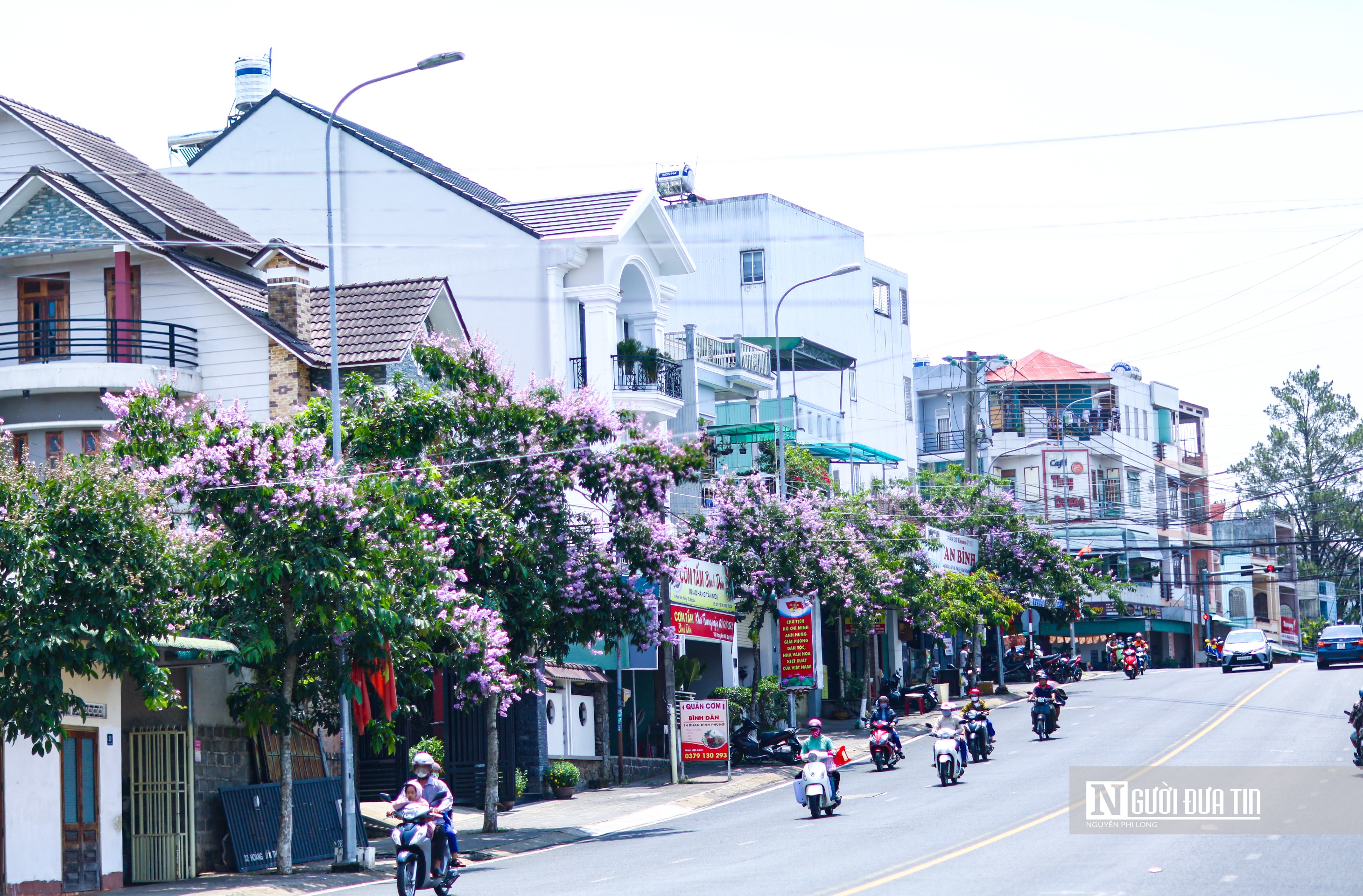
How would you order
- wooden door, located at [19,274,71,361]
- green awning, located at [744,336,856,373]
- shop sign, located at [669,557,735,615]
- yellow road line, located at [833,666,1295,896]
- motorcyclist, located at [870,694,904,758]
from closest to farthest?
yellow road line, located at [833,666,1295,896]
wooden door, located at [19,274,71,361]
motorcyclist, located at [870,694,904,758]
shop sign, located at [669,557,735,615]
green awning, located at [744,336,856,373]

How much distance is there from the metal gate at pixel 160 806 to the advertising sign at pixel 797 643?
19807mm

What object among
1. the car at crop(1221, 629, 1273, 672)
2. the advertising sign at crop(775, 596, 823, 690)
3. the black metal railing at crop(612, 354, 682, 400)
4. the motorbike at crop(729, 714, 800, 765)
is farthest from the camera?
the car at crop(1221, 629, 1273, 672)

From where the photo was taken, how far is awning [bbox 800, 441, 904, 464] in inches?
2028

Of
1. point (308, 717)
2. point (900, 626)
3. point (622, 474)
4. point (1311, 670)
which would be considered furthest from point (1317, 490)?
point (308, 717)

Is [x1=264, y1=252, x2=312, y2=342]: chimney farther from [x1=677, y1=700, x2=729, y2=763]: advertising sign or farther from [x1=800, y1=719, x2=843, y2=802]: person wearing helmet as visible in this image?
[x1=800, y1=719, x2=843, y2=802]: person wearing helmet

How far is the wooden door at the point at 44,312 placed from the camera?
30.8m

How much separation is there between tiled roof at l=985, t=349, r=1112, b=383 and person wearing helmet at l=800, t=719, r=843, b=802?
56364 millimetres

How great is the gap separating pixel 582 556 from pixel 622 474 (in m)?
1.57

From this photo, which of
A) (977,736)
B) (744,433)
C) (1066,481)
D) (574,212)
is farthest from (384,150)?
(1066,481)

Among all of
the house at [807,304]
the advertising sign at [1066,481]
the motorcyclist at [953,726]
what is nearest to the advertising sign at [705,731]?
the motorcyclist at [953,726]

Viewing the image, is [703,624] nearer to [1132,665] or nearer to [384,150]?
[384,150]

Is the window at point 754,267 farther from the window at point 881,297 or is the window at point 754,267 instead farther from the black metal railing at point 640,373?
the black metal railing at point 640,373

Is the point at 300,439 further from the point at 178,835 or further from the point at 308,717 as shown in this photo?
the point at 178,835

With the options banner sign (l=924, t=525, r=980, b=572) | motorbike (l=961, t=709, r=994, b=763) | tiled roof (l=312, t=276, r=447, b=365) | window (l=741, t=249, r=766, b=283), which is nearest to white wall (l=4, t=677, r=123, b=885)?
tiled roof (l=312, t=276, r=447, b=365)
